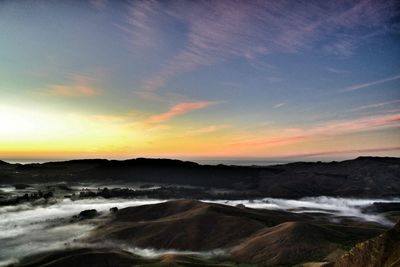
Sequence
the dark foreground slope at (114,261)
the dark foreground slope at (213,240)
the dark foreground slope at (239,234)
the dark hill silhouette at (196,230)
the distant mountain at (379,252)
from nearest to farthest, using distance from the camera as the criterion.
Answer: the distant mountain at (379,252) → the dark foreground slope at (114,261) → the dark foreground slope at (213,240) → the dark foreground slope at (239,234) → the dark hill silhouette at (196,230)

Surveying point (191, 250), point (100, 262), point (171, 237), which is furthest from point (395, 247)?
point (171, 237)

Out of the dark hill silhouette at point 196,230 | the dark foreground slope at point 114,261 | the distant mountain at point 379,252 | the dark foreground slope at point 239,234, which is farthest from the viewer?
the dark hill silhouette at point 196,230

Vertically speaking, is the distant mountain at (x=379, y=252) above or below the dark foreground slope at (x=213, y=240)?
above

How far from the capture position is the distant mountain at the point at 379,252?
33.2 meters

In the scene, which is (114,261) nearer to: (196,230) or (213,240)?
(213,240)

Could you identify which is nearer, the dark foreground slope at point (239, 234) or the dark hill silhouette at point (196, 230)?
the dark foreground slope at point (239, 234)

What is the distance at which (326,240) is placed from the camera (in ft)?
323

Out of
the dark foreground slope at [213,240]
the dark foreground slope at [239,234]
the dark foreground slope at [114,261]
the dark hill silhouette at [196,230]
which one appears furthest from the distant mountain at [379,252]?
the dark hill silhouette at [196,230]

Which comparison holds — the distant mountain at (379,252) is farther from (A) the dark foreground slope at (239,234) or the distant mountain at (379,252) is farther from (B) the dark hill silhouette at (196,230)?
(B) the dark hill silhouette at (196,230)

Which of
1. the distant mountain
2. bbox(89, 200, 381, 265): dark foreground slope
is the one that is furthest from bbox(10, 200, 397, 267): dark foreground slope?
the distant mountain

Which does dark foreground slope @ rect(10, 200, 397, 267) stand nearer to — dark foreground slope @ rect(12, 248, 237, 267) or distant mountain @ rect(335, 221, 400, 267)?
dark foreground slope @ rect(12, 248, 237, 267)

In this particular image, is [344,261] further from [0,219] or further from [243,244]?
[0,219]

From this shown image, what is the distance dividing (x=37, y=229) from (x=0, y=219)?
48.2m

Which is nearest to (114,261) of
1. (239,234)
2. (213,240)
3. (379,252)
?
(213,240)
